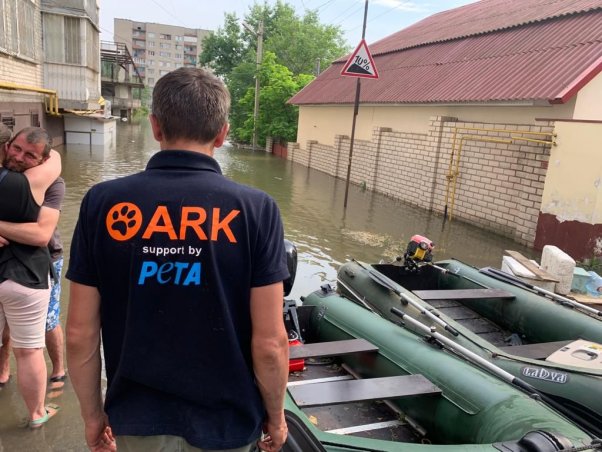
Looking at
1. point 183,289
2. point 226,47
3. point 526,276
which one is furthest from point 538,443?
point 226,47

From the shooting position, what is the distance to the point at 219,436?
1.33 meters

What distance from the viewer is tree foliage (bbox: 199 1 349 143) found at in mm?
26453

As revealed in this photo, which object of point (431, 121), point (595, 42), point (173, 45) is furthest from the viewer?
point (173, 45)

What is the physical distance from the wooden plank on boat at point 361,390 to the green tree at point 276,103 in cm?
2337

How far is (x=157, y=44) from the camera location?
314 ft

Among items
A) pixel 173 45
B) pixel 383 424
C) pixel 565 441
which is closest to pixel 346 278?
pixel 383 424

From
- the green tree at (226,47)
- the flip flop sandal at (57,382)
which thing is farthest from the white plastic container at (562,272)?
the green tree at (226,47)

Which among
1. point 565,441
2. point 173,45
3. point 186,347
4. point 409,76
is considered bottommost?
point 565,441

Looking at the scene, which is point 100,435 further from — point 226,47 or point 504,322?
point 226,47

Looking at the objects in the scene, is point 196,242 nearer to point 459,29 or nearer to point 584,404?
point 584,404

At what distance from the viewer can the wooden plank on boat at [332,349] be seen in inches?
119

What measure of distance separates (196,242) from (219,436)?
0.52 m

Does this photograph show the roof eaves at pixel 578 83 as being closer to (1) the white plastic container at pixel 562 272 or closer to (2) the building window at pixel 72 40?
(1) the white plastic container at pixel 562 272

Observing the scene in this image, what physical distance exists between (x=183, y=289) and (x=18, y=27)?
1323 cm
